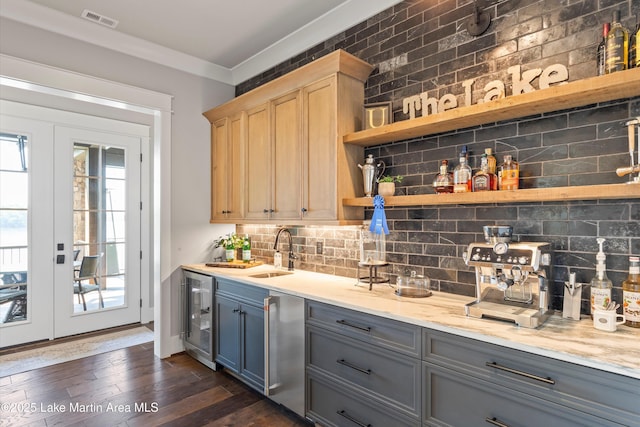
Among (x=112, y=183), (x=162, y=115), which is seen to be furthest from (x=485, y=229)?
(x=112, y=183)

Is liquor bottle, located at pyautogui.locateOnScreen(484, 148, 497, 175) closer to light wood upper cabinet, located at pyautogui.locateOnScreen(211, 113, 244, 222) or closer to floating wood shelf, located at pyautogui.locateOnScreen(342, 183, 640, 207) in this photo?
floating wood shelf, located at pyautogui.locateOnScreen(342, 183, 640, 207)

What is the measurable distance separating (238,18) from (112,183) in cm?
272

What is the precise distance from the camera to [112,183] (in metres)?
4.50

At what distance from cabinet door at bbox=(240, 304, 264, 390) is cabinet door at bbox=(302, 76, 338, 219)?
0.86 meters

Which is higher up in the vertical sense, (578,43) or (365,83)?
(365,83)

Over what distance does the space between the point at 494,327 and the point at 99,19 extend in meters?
3.62

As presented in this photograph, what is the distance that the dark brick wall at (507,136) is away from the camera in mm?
1764

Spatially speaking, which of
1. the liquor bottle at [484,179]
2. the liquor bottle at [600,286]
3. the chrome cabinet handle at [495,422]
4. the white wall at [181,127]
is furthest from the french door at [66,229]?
the liquor bottle at [600,286]

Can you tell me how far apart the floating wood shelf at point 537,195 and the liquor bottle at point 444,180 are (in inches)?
4.6

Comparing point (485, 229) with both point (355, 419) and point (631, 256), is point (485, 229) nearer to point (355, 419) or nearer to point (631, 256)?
point (631, 256)

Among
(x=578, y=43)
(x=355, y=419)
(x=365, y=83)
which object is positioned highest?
(x=365, y=83)

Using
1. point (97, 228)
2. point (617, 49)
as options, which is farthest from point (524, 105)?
point (97, 228)

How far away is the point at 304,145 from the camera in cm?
286

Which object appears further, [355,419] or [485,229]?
[355,419]
